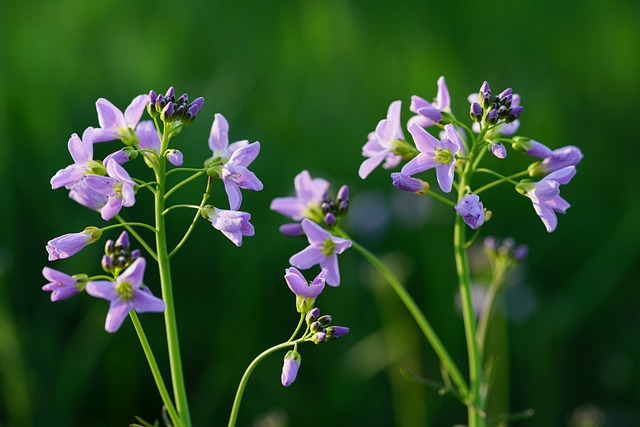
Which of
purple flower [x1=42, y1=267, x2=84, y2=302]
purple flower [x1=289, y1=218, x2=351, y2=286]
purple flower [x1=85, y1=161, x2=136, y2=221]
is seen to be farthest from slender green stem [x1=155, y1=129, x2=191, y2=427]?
purple flower [x1=289, y1=218, x2=351, y2=286]

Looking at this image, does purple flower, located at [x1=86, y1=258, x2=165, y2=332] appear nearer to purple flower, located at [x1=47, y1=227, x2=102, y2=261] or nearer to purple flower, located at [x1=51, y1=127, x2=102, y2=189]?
purple flower, located at [x1=47, y1=227, x2=102, y2=261]

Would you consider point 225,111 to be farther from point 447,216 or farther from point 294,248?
point 447,216

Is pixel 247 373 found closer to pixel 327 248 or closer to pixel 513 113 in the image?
pixel 327 248

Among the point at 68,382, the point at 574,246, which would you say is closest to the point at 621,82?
the point at 574,246

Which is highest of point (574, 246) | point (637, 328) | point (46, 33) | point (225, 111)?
point (46, 33)

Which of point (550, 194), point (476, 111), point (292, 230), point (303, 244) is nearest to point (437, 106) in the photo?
point (476, 111)

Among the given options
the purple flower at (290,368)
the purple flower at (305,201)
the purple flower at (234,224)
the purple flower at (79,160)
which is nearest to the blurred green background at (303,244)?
the purple flower at (305,201)
